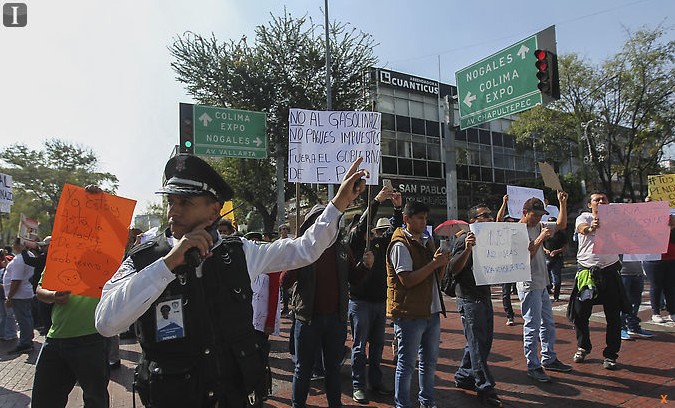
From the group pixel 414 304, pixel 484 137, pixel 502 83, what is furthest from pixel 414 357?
pixel 484 137

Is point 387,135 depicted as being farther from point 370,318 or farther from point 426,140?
point 370,318

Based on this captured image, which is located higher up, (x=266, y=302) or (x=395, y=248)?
(x=395, y=248)

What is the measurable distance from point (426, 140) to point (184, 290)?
30.8 metres

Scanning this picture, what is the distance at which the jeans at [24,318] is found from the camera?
795cm

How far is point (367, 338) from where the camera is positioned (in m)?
5.14

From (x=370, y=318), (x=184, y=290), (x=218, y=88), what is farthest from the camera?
(x=218, y=88)

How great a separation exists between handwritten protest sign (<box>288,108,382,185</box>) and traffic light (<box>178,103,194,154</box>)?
318 inches

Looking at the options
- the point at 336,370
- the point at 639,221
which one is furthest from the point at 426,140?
the point at 336,370

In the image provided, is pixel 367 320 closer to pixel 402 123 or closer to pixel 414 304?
pixel 414 304

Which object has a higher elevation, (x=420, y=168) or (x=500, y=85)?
(x=420, y=168)

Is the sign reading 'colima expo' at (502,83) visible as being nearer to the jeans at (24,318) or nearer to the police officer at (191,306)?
the police officer at (191,306)

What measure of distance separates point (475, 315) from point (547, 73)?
761 centimetres

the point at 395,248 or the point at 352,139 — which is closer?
the point at 395,248

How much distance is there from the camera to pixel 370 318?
5.14 metres
